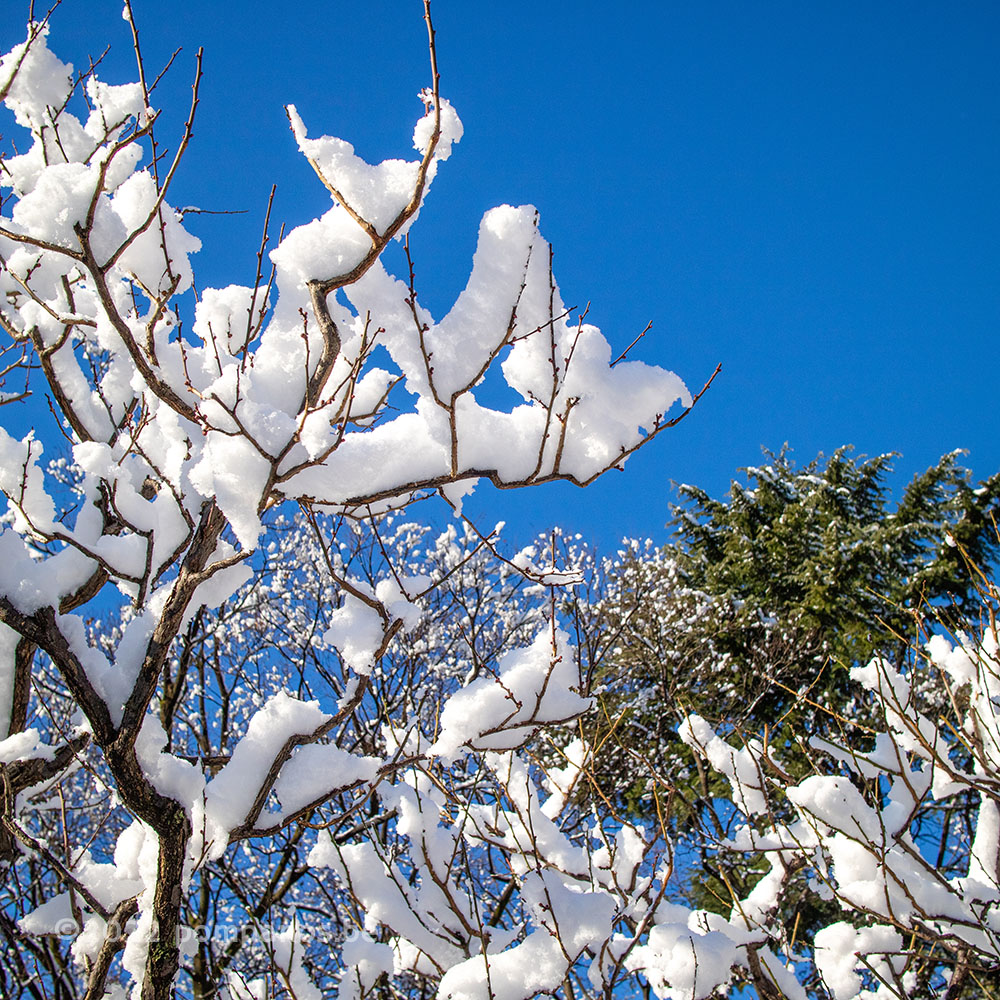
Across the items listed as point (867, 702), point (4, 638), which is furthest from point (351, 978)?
point (867, 702)

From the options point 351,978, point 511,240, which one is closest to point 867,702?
point 351,978

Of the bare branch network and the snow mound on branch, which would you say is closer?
the bare branch network

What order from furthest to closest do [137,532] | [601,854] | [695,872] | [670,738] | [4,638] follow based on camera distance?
[670,738] < [695,872] < [601,854] < [4,638] < [137,532]

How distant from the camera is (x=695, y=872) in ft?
26.8

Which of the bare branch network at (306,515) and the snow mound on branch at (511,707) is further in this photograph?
the snow mound on branch at (511,707)

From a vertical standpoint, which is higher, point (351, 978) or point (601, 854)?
point (601, 854)

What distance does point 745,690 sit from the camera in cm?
866

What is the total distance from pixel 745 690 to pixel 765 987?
6.10 metres

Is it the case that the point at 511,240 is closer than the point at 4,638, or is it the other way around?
the point at 511,240

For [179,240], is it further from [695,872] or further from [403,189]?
[695,872]

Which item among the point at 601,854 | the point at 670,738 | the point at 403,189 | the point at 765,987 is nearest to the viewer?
the point at 403,189

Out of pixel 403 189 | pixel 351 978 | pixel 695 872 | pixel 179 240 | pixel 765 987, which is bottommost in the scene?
pixel 765 987

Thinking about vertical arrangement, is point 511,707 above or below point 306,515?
below

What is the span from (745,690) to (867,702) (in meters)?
1.43
